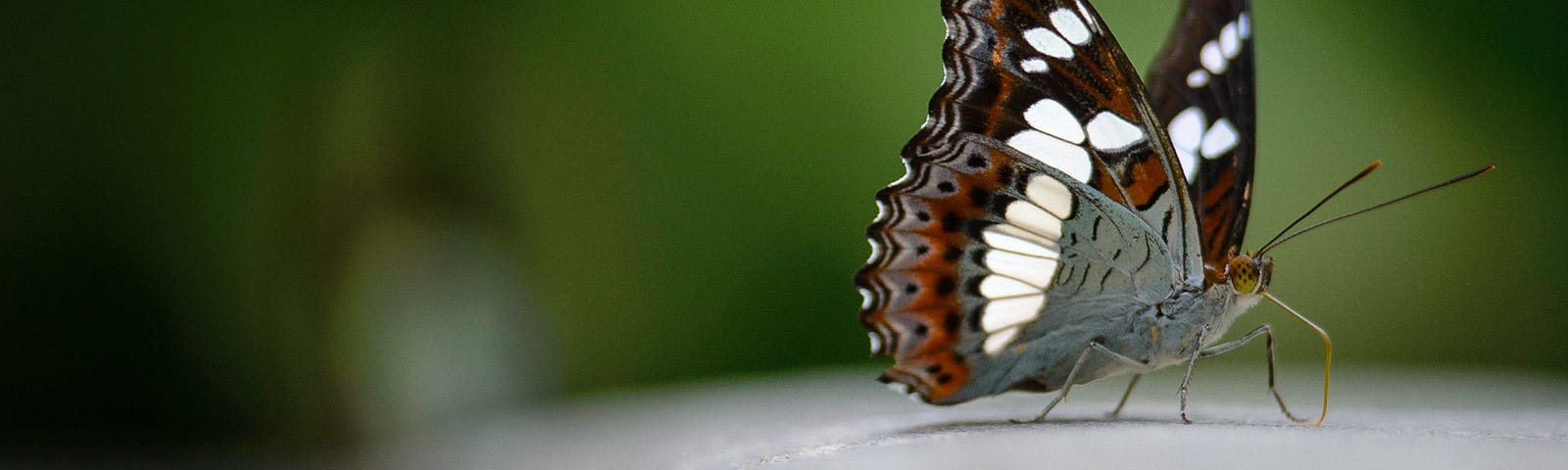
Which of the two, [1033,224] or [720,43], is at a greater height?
[720,43]

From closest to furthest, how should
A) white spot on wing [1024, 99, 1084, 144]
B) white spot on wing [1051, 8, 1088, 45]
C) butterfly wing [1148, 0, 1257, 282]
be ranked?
white spot on wing [1051, 8, 1088, 45] < white spot on wing [1024, 99, 1084, 144] < butterfly wing [1148, 0, 1257, 282]

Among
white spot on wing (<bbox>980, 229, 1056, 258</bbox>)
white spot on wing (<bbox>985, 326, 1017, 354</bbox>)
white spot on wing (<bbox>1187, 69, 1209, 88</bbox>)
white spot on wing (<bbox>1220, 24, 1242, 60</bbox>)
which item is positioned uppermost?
white spot on wing (<bbox>1220, 24, 1242, 60</bbox>)

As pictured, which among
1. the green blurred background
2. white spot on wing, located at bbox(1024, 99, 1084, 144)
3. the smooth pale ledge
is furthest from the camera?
the green blurred background

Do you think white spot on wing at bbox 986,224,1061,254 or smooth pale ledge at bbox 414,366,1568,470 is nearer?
smooth pale ledge at bbox 414,366,1568,470

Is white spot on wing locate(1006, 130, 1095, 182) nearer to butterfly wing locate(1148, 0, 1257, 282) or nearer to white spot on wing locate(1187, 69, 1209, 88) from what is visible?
butterfly wing locate(1148, 0, 1257, 282)

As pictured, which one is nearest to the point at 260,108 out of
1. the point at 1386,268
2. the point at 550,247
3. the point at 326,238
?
the point at 326,238

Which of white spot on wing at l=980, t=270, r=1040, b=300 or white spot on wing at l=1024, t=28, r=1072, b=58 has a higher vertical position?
white spot on wing at l=1024, t=28, r=1072, b=58

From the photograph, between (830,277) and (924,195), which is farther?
(830,277)

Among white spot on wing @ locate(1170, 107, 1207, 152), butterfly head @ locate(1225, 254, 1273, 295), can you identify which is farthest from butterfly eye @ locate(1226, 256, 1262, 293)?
white spot on wing @ locate(1170, 107, 1207, 152)

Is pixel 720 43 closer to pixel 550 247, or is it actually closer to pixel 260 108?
pixel 550 247
